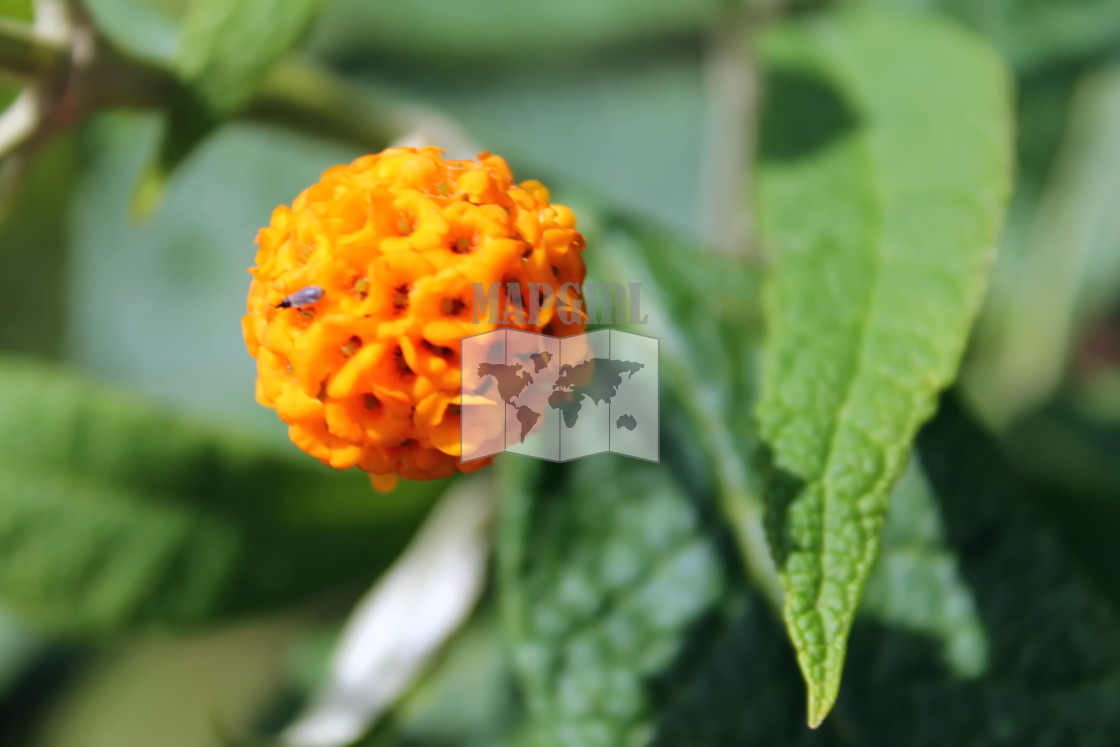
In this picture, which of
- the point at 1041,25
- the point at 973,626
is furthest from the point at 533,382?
the point at 1041,25

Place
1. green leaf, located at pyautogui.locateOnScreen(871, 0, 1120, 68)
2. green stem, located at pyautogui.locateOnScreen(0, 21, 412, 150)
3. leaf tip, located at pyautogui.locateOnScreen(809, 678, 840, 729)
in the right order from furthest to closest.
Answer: green leaf, located at pyautogui.locateOnScreen(871, 0, 1120, 68), green stem, located at pyautogui.locateOnScreen(0, 21, 412, 150), leaf tip, located at pyautogui.locateOnScreen(809, 678, 840, 729)

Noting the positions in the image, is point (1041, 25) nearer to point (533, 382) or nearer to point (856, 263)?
point (856, 263)

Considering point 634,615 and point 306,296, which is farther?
point 634,615

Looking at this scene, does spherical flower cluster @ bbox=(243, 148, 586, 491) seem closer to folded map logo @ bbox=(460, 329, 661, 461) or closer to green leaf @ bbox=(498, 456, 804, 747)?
folded map logo @ bbox=(460, 329, 661, 461)

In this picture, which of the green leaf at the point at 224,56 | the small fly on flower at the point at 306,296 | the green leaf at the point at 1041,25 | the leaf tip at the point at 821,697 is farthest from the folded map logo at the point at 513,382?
the green leaf at the point at 1041,25

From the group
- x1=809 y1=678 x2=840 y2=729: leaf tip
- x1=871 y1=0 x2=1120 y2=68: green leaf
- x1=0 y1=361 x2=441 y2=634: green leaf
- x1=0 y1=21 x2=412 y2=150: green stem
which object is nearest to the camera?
x1=809 y1=678 x2=840 y2=729: leaf tip

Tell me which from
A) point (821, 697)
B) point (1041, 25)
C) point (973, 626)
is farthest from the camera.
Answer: point (1041, 25)

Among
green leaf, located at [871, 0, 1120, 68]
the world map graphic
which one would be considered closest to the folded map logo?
the world map graphic
